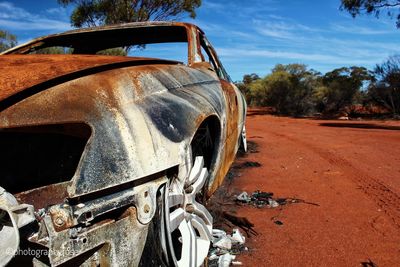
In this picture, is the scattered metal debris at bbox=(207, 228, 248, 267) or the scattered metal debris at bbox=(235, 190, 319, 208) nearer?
the scattered metal debris at bbox=(207, 228, 248, 267)

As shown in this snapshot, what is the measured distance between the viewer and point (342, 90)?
2552 cm

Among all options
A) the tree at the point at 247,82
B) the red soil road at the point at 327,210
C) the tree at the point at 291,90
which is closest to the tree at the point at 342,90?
the tree at the point at 291,90

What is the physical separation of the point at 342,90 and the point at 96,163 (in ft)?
85.4

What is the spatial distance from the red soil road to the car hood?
6.37ft

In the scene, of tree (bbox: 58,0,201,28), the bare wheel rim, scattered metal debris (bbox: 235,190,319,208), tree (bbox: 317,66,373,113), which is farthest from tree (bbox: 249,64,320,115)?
the bare wheel rim

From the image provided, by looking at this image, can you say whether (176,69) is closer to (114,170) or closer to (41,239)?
(114,170)

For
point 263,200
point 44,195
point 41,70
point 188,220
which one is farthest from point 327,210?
point 41,70

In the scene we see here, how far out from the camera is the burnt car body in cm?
145

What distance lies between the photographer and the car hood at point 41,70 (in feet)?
5.25

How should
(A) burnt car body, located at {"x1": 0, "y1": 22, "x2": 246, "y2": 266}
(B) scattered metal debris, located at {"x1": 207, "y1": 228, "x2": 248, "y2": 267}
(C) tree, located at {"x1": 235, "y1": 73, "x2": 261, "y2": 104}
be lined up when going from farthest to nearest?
(C) tree, located at {"x1": 235, "y1": 73, "x2": 261, "y2": 104} < (B) scattered metal debris, located at {"x1": 207, "y1": 228, "x2": 248, "y2": 267} < (A) burnt car body, located at {"x1": 0, "y1": 22, "x2": 246, "y2": 266}

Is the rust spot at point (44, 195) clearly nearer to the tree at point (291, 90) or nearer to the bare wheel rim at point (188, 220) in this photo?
the bare wheel rim at point (188, 220)

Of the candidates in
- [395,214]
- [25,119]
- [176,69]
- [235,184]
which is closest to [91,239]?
[25,119]

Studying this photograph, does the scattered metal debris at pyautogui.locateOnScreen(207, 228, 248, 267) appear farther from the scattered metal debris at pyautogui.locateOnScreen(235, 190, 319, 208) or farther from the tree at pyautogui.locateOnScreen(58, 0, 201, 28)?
the tree at pyautogui.locateOnScreen(58, 0, 201, 28)

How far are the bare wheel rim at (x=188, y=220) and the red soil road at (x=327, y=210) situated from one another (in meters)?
0.77
